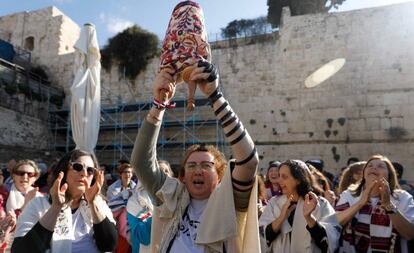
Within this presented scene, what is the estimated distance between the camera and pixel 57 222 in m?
2.28

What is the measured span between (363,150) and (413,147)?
145 cm

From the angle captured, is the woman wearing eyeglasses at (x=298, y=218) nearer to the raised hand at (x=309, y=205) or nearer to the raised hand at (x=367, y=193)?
the raised hand at (x=309, y=205)

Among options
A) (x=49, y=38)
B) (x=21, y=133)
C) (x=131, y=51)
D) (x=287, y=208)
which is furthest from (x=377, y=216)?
(x=49, y=38)

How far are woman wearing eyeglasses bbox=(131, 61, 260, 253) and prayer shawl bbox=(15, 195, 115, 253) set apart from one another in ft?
2.17

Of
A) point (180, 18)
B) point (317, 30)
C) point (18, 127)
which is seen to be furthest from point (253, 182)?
point (18, 127)

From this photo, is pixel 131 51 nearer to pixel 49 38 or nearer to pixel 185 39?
pixel 49 38

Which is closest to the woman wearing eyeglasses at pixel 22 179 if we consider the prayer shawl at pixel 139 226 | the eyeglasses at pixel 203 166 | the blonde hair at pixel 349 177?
the prayer shawl at pixel 139 226

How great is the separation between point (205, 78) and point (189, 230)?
2.56ft

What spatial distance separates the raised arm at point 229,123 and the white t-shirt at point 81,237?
1269 millimetres

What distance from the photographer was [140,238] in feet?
7.63

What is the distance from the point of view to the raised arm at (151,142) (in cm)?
177

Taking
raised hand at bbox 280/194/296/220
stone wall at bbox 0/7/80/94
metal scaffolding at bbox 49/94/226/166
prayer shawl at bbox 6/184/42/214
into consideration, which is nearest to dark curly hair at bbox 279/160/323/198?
raised hand at bbox 280/194/296/220

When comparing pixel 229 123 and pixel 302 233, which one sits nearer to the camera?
pixel 229 123

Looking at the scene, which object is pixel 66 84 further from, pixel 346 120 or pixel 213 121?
pixel 346 120
